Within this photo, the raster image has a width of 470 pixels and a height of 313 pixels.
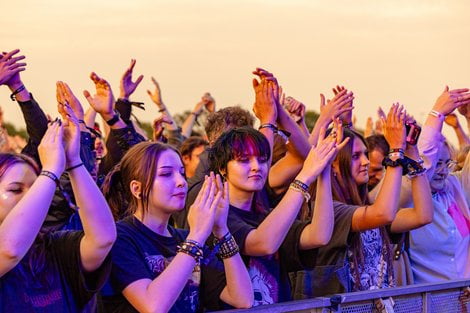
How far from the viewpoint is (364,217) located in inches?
218

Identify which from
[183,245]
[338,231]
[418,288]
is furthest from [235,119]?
[183,245]

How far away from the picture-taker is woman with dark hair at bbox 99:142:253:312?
395 cm

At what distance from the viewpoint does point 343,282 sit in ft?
18.4

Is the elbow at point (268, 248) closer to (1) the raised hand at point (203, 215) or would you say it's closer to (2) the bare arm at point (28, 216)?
(1) the raised hand at point (203, 215)

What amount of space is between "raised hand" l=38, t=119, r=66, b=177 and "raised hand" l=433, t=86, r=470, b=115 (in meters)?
3.63

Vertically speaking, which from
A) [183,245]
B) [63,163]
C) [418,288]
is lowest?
[418,288]

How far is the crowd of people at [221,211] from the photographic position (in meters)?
3.69

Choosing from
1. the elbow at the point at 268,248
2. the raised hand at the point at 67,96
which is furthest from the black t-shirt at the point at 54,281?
the elbow at the point at 268,248

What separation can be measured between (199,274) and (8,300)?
1.09 meters

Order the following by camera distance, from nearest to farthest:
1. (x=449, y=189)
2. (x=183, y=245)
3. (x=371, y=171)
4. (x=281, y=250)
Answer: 1. (x=183, y=245)
2. (x=281, y=250)
3. (x=449, y=189)
4. (x=371, y=171)

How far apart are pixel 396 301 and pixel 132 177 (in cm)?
159

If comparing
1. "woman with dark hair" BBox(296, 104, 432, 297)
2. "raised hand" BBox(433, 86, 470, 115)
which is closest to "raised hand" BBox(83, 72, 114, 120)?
"woman with dark hair" BBox(296, 104, 432, 297)

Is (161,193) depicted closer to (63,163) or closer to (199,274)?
(199,274)

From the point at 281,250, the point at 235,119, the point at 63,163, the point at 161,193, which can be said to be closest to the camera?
the point at 63,163
